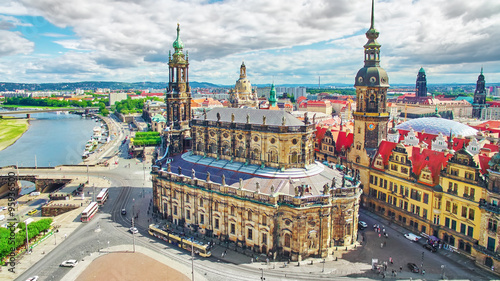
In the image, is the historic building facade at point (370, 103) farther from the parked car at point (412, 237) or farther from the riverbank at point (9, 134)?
the riverbank at point (9, 134)

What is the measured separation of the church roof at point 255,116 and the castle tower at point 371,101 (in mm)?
16797

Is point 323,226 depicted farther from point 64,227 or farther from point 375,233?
point 64,227

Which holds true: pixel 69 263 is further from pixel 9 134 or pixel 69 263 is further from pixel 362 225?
pixel 9 134

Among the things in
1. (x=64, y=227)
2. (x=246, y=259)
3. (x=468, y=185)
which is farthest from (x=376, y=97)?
(x=64, y=227)

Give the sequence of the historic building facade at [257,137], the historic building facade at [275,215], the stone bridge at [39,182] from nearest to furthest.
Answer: the historic building facade at [275,215] < the historic building facade at [257,137] < the stone bridge at [39,182]

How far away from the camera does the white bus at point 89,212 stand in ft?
202

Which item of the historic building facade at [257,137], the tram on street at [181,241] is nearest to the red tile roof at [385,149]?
the historic building facade at [257,137]

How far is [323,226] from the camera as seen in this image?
4900 centimetres

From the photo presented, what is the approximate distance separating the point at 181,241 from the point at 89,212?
2089cm

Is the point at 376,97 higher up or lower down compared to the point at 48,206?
higher up

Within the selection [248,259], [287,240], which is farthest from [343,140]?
[248,259]

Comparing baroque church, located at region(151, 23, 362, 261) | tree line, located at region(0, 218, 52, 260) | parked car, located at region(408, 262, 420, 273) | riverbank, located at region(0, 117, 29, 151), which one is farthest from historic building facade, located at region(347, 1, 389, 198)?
riverbank, located at region(0, 117, 29, 151)

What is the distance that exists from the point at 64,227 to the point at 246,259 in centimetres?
3228

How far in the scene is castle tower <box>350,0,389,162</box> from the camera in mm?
64688
